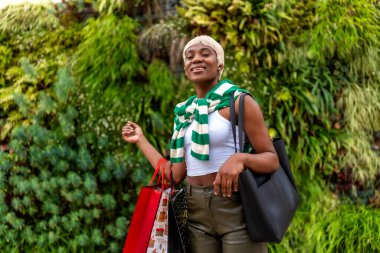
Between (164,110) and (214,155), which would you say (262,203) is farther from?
(164,110)

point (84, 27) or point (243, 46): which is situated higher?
point (84, 27)

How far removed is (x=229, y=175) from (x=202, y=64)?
1.97 feet

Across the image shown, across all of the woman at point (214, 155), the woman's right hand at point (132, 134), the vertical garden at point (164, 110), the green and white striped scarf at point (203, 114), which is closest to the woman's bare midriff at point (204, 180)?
the woman at point (214, 155)

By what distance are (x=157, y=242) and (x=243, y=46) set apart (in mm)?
3004

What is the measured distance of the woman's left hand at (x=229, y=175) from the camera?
218 centimetres

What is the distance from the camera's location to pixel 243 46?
502 cm

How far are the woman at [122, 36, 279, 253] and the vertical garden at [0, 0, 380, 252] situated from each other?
6.87ft

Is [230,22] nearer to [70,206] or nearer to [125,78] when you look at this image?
[125,78]

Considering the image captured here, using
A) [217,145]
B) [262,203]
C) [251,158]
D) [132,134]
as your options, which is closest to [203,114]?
[217,145]

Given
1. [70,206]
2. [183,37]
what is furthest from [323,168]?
[70,206]

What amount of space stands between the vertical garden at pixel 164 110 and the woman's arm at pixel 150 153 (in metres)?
1.73

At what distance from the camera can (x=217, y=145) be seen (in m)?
2.35

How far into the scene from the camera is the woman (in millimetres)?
2252

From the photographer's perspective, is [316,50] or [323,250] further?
[316,50]
